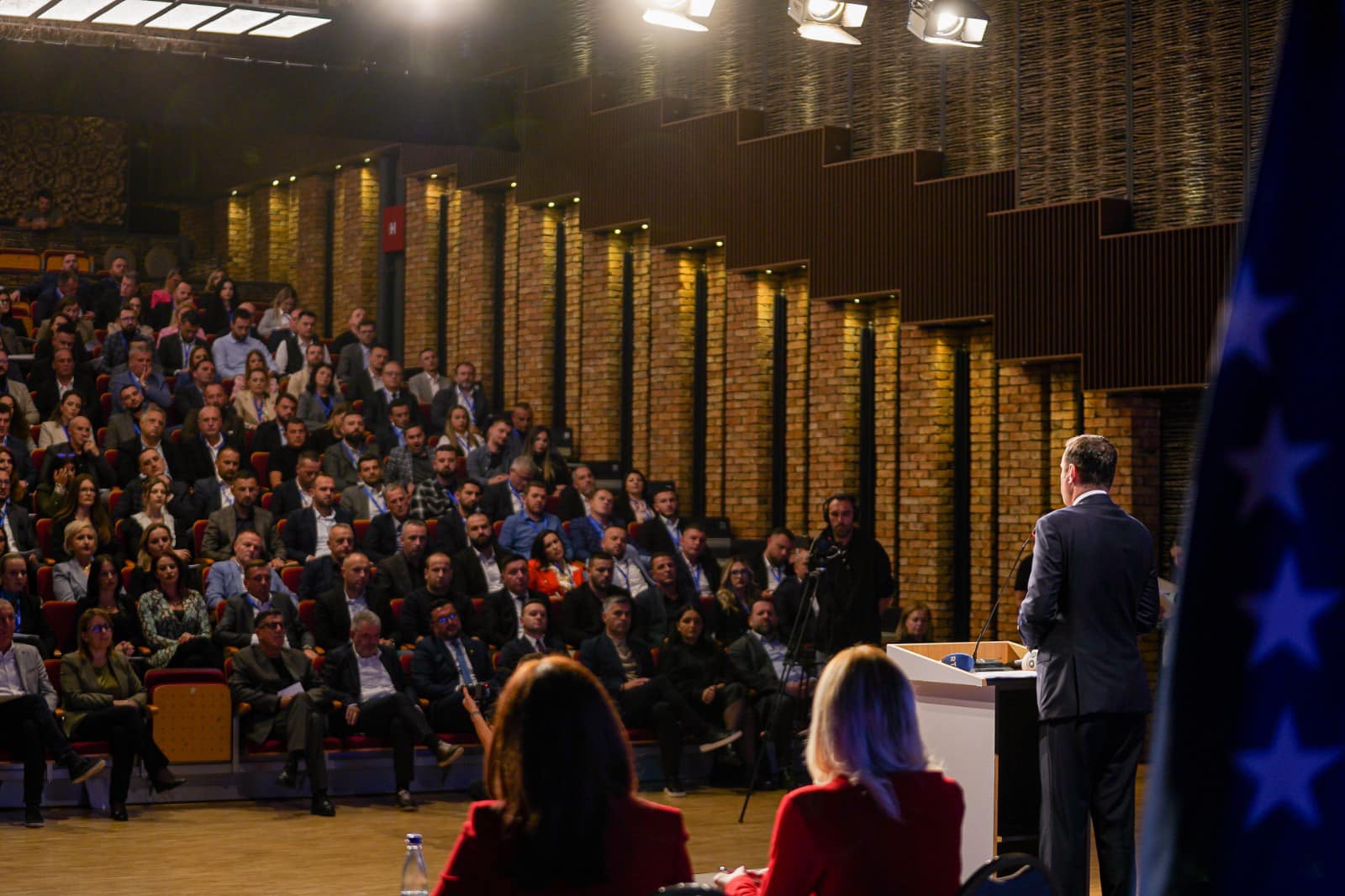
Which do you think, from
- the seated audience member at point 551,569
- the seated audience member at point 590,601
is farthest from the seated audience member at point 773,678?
the seated audience member at point 551,569

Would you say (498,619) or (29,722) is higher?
(498,619)

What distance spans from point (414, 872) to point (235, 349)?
28.5 ft

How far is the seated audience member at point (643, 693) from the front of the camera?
26.1 ft

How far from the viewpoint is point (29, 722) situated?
22.5ft

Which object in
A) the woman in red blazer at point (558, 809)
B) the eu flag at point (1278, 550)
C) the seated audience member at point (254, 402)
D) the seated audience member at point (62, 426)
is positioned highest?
the seated audience member at point (254, 402)

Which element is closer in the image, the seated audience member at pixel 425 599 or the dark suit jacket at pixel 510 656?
the dark suit jacket at pixel 510 656

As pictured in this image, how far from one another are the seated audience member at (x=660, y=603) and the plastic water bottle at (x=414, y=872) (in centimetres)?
526

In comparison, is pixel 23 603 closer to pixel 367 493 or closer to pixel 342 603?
pixel 342 603

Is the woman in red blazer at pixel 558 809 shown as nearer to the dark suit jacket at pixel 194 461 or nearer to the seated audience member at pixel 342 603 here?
the seated audience member at pixel 342 603

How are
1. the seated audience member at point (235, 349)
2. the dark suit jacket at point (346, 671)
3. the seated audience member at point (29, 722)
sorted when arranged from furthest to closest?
the seated audience member at point (235, 349), the dark suit jacket at point (346, 671), the seated audience member at point (29, 722)

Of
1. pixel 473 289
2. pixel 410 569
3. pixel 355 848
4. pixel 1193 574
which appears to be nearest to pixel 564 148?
pixel 473 289

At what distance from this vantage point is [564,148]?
516 inches

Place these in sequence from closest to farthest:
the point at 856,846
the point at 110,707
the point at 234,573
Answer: the point at 856,846
the point at 110,707
the point at 234,573

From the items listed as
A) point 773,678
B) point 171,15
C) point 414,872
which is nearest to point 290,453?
point 773,678
